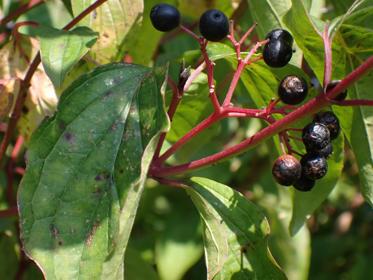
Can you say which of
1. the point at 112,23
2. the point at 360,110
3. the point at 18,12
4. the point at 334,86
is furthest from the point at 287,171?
the point at 18,12

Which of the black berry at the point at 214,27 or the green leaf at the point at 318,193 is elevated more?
the black berry at the point at 214,27

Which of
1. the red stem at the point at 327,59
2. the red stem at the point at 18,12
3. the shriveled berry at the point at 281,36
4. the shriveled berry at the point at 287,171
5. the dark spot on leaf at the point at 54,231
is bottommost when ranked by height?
the shriveled berry at the point at 287,171

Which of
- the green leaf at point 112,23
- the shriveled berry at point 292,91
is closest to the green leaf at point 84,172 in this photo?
the shriveled berry at point 292,91

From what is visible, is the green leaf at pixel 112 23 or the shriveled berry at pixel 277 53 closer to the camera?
the shriveled berry at pixel 277 53

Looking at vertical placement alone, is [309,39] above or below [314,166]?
above

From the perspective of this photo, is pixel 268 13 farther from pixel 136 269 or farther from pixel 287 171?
pixel 136 269

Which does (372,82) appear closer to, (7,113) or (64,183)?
(64,183)

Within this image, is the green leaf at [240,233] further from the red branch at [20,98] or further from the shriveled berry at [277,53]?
the red branch at [20,98]
